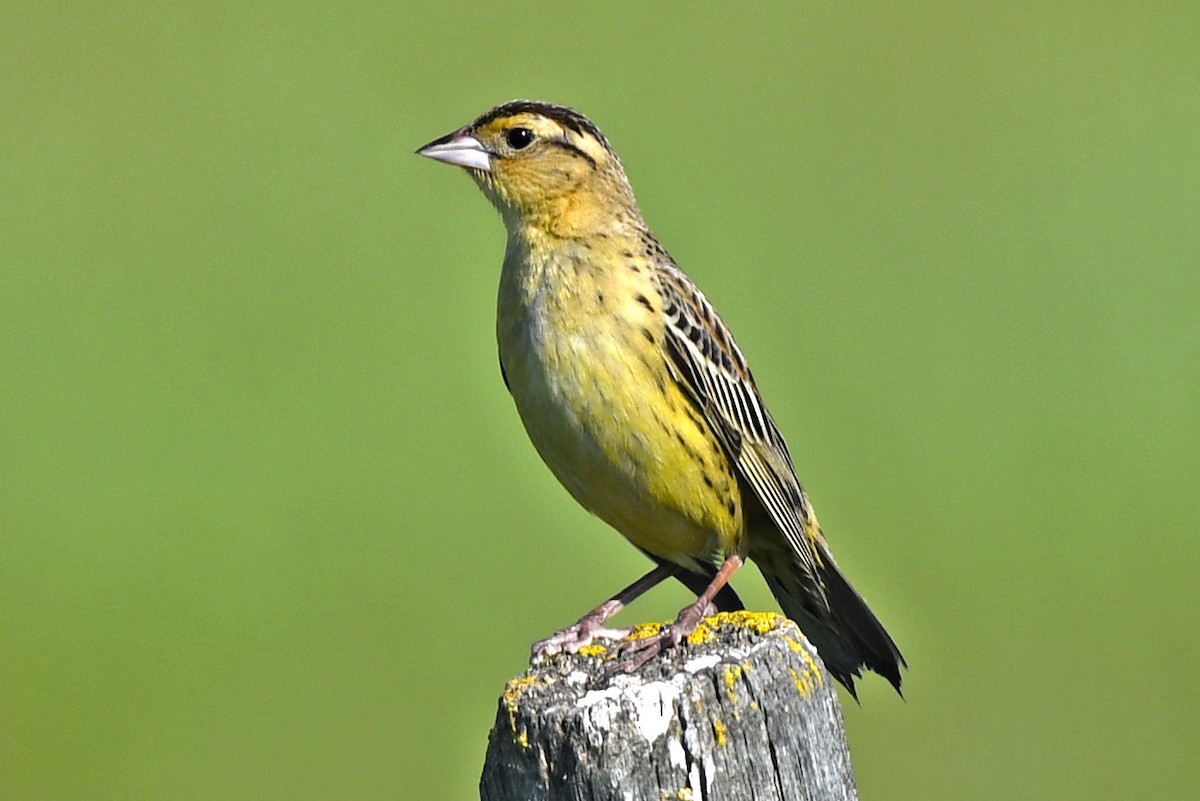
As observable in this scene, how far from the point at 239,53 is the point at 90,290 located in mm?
3880

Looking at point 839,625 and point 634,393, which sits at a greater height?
point 634,393

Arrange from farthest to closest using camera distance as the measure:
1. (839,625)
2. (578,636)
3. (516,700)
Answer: (839,625), (578,636), (516,700)

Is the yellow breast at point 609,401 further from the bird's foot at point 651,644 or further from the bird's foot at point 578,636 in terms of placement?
the bird's foot at point 651,644

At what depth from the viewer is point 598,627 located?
5.91m

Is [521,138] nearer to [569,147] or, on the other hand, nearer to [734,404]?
[569,147]

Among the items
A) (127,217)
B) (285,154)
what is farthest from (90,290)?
(285,154)

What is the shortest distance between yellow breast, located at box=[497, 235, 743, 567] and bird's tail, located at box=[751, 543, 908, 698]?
327 millimetres

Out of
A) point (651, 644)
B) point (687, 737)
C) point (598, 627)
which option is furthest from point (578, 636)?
point (687, 737)

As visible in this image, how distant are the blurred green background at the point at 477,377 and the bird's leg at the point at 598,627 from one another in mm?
623

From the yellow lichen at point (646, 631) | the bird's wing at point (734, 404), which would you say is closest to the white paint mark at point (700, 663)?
the yellow lichen at point (646, 631)

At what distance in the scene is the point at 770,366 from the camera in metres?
12.4

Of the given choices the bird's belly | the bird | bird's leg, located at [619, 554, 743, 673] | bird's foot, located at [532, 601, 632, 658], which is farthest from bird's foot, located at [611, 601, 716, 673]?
the bird's belly

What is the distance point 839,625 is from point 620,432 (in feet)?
3.25

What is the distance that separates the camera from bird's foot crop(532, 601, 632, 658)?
5398mm
